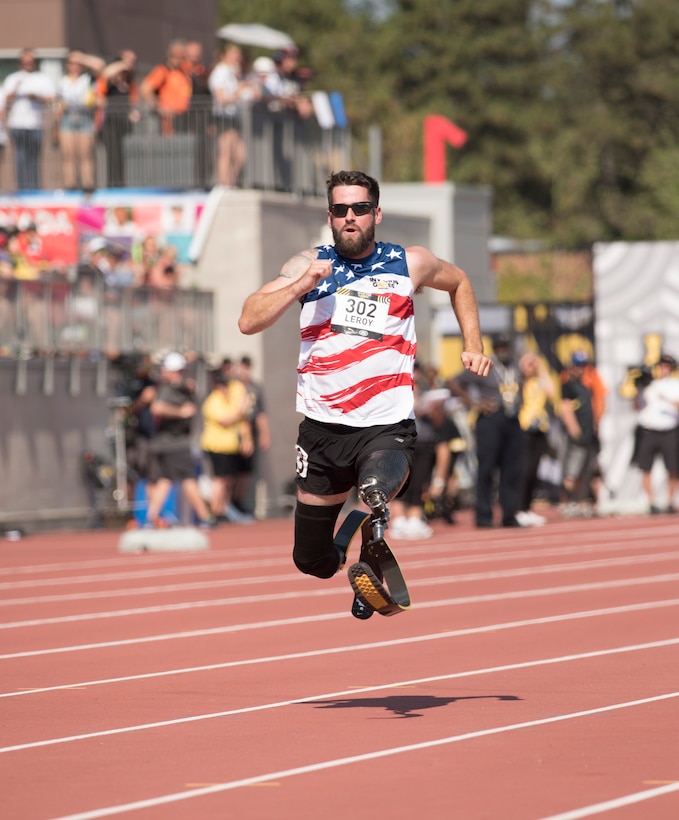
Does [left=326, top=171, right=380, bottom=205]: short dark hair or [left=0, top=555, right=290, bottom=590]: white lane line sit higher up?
[left=326, top=171, right=380, bottom=205]: short dark hair

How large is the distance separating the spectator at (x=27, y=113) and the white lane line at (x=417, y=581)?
38.1 feet

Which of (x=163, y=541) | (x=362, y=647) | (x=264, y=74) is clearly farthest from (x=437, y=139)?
(x=362, y=647)

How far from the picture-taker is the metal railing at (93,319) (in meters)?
23.6

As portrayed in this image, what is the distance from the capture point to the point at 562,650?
11500 millimetres

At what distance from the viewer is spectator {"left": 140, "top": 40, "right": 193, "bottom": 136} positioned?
92.0 ft

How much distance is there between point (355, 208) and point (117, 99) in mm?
19414

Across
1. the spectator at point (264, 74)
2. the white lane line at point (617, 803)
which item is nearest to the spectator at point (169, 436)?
the spectator at point (264, 74)

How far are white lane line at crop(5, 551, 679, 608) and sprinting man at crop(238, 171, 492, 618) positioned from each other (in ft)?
20.1

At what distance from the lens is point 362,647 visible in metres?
11.9

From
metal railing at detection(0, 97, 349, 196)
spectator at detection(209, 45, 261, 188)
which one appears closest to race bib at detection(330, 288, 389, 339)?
spectator at detection(209, 45, 261, 188)

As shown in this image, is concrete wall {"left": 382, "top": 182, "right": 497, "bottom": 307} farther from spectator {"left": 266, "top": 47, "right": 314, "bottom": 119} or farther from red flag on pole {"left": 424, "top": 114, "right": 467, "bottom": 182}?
red flag on pole {"left": 424, "top": 114, "right": 467, "bottom": 182}

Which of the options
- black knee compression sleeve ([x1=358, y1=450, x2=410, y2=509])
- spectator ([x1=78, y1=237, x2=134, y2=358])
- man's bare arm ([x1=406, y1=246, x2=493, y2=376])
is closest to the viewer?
black knee compression sleeve ([x1=358, y1=450, x2=410, y2=509])

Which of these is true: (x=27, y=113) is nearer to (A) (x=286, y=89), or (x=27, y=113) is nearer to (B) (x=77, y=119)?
(B) (x=77, y=119)

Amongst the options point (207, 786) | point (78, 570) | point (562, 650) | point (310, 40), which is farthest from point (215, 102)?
point (310, 40)
